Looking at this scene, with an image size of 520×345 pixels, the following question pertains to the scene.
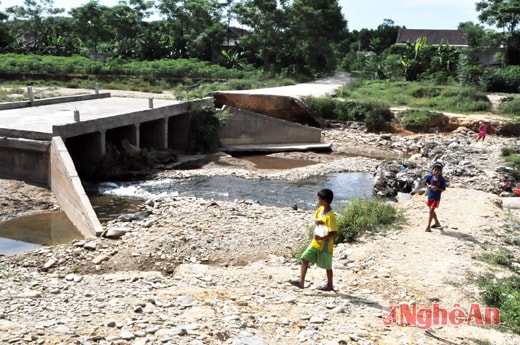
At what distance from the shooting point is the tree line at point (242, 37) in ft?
138

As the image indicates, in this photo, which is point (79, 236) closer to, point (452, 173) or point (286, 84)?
point (452, 173)

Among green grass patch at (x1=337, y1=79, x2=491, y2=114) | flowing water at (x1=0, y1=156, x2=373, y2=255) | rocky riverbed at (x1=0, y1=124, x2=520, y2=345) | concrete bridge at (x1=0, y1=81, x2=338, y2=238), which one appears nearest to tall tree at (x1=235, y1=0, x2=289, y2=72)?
green grass patch at (x1=337, y1=79, x2=491, y2=114)

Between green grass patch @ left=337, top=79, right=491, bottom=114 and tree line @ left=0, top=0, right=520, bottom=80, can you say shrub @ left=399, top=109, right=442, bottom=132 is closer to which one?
green grass patch @ left=337, top=79, right=491, bottom=114

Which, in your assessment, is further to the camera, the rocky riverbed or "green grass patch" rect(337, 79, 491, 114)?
"green grass patch" rect(337, 79, 491, 114)

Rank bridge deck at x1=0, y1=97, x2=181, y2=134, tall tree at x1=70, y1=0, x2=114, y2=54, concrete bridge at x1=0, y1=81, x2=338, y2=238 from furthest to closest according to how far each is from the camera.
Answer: tall tree at x1=70, y1=0, x2=114, y2=54, bridge deck at x1=0, y1=97, x2=181, y2=134, concrete bridge at x1=0, y1=81, x2=338, y2=238

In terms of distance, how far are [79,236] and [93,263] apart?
3193mm

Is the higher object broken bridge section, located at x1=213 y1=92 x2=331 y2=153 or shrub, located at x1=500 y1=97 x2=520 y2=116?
shrub, located at x1=500 y1=97 x2=520 y2=116

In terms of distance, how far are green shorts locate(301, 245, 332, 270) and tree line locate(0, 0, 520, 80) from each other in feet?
113

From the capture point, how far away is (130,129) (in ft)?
73.4

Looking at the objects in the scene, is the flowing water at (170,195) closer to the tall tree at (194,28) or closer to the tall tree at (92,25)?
the tall tree at (194,28)

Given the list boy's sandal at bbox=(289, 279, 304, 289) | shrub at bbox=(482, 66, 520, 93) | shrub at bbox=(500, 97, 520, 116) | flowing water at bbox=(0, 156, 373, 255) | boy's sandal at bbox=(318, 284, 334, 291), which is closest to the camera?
boy's sandal at bbox=(318, 284, 334, 291)

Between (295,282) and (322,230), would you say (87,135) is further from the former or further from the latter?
(322,230)

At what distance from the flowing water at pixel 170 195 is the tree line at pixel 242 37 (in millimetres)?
22994

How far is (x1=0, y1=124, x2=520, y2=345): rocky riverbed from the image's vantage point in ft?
21.5
